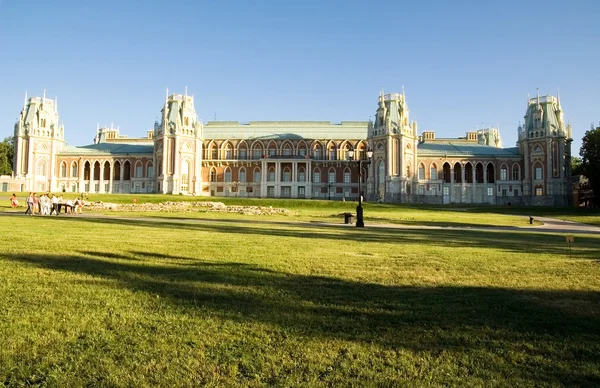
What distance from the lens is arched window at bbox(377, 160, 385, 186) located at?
269 feet

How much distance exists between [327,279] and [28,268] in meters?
5.98

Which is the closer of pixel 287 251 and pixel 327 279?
pixel 327 279

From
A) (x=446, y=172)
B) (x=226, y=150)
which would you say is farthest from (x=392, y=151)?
(x=226, y=150)

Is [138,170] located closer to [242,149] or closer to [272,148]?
[242,149]

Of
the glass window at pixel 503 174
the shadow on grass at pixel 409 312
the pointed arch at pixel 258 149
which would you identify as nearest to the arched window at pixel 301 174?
the pointed arch at pixel 258 149

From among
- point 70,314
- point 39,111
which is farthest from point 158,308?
point 39,111

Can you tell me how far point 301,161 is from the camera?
9181 centimetres

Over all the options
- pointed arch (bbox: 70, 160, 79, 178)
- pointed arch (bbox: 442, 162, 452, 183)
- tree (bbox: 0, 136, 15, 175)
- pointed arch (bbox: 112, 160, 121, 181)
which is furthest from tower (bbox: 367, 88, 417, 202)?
tree (bbox: 0, 136, 15, 175)

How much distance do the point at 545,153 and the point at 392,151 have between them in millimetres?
30105

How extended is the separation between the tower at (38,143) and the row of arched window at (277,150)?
33096mm

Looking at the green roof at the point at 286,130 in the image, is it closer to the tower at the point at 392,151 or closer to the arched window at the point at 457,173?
the tower at the point at 392,151

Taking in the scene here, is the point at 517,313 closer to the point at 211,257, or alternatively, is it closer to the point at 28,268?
the point at 211,257

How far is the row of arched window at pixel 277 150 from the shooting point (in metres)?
94.9

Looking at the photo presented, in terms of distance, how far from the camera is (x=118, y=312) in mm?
5859
